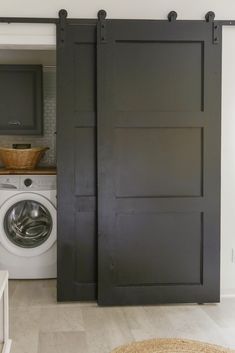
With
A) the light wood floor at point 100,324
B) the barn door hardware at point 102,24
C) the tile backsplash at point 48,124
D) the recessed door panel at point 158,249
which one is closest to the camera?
the light wood floor at point 100,324

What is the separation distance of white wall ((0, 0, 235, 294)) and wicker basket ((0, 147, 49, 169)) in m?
1.25

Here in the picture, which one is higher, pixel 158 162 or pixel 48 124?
pixel 48 124

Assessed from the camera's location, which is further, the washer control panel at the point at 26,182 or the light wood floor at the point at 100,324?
the washer control panel at the point at 26,182

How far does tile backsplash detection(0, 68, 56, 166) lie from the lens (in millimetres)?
5430

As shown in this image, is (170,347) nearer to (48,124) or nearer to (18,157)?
(18,157)

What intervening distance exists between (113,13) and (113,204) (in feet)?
4.73

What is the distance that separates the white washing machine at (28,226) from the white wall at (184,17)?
1.33 m

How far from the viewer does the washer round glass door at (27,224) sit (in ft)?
14.7

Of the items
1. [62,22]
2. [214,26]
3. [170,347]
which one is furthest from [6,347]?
[214,26]

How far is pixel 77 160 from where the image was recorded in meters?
3.82

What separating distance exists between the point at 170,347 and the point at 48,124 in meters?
3.10

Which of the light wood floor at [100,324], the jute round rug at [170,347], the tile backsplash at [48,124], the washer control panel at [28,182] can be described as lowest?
the light wood floor at [100,324]

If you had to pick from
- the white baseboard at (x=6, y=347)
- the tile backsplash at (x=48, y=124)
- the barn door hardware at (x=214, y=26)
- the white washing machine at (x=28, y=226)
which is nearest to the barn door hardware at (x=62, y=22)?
the barn door hardware at (x=214, y=26)

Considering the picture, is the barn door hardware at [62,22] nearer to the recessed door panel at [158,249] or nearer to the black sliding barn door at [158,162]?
the black sliding barn door at [158,162]
